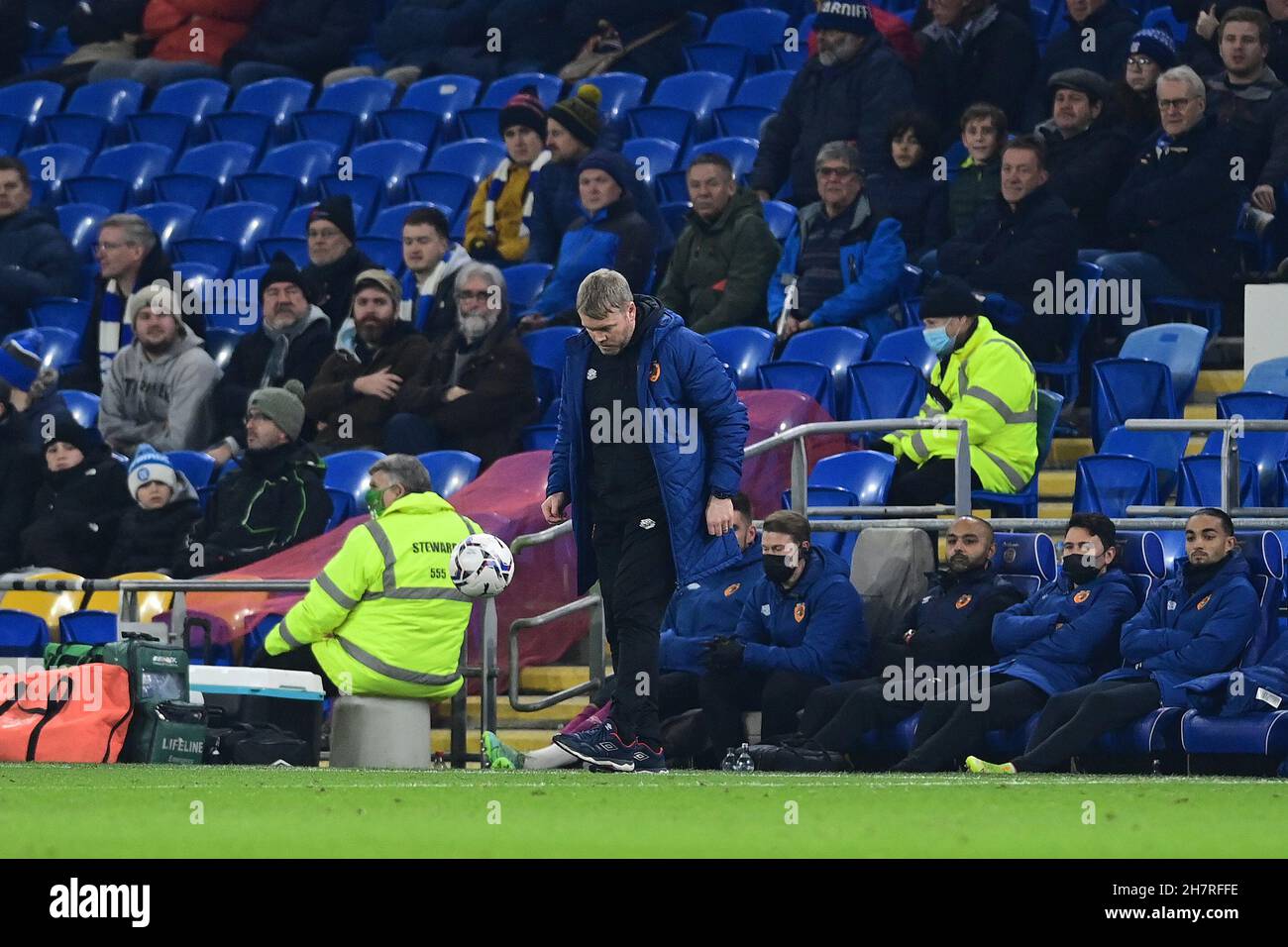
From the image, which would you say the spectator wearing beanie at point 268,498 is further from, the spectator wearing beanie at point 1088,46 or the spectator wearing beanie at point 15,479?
the spectator wearing beanie at point 1088,46

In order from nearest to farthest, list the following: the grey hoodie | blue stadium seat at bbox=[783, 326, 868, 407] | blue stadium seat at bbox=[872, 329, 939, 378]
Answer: blue stadium seat at bbox=[872, 329, 939, 378]
blue stadium seat at bbox=[783, 326, 868, 407]
the grey hoodie

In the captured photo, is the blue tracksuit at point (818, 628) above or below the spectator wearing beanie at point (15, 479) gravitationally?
below

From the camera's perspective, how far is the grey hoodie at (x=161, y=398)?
46.1ft

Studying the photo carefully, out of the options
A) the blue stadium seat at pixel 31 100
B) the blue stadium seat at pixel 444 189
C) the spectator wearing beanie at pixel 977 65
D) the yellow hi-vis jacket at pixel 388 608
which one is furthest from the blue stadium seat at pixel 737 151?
the blue stadium seat at pixel 31 100

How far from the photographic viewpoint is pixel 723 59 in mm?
16438

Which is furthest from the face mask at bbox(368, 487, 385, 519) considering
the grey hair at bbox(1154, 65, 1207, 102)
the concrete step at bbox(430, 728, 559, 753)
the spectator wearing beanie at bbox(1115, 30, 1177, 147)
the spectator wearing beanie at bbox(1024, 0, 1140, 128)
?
the spectator wearing beanie at bbox(1024, 0, 1140, 128)

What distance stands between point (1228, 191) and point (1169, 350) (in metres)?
0.90

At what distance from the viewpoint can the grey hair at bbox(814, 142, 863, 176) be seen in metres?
12.8

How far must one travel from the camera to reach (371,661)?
10.1 m

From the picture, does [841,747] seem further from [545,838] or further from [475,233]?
[475,233]

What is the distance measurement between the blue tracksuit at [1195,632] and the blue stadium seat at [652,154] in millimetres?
6562

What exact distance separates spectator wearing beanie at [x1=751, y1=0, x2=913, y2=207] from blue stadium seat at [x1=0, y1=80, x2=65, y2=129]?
23.3 ft

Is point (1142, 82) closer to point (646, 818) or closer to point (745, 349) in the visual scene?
point (745, 349)

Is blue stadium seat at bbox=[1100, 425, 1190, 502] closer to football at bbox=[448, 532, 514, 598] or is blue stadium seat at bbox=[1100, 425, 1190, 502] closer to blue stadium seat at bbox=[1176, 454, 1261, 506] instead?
blue stadium seat at bbox=[1176, 454, 1261, 506]
